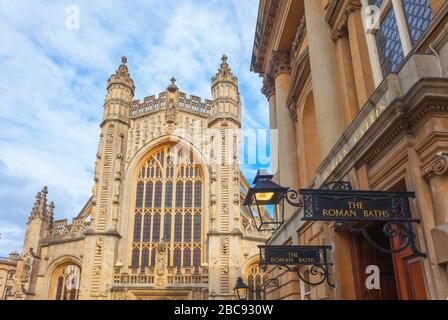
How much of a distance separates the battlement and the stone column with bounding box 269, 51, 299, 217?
15394mm

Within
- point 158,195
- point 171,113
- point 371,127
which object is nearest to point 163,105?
point 171,113

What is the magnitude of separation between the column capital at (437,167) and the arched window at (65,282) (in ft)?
86.7

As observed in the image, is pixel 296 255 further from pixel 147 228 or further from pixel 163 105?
pixel 163 105

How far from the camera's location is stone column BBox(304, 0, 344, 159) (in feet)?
26.5

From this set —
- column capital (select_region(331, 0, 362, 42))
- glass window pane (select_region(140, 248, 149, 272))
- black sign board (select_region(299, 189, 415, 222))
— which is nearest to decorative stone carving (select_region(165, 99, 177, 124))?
glass window pane (select_region(140, 248, 149, 272))

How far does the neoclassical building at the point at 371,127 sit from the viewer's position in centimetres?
412

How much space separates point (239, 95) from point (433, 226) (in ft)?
88.1

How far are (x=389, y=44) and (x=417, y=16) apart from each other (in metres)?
1.00

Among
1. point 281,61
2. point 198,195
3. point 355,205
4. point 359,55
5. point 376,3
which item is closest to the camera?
point 355,205

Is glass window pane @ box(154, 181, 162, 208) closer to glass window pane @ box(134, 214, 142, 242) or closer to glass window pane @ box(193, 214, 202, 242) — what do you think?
glass window pane @ box(134, 214, 142, 242)

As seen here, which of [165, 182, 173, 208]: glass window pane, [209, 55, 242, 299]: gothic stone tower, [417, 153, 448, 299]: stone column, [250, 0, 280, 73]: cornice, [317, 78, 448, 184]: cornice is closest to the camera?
[417, 153, 448, 299]: stone column

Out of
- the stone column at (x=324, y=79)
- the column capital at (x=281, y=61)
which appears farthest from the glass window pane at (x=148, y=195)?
the stone column at (x=324, y=79)

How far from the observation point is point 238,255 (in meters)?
24.5

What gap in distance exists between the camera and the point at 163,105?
97.5 feet
